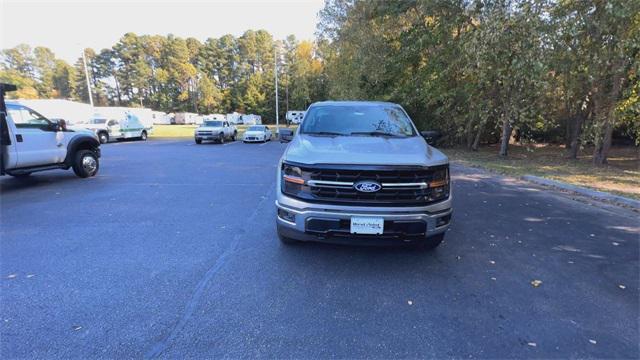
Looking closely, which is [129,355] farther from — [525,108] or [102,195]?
[525,108]

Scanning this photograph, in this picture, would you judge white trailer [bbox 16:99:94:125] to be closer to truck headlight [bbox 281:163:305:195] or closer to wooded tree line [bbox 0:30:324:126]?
truck headlight [bbox 281:163:305:195]

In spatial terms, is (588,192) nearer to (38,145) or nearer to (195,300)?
(195,300)

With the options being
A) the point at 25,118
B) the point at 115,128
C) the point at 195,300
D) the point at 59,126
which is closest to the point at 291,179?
the point at 195,300

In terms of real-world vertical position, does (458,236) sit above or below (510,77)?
below

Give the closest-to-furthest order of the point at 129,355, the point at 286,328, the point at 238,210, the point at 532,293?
the point at 129,355
the point at 286,328
the point at 532,293
the point at 238,210

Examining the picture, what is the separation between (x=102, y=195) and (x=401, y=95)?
47.6ft

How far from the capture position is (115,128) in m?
22.6

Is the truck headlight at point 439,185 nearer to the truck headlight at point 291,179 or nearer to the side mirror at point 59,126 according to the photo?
the truck headlight at point 291,179

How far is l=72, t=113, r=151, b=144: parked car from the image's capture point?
69.8 feet

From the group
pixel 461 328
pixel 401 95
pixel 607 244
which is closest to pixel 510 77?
pixel 401 95

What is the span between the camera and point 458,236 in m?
4.48

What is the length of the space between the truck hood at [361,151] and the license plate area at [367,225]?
541 mm

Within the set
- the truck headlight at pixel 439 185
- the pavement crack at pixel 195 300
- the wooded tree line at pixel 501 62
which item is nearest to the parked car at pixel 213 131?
the wooded tree line at pixel 501 62

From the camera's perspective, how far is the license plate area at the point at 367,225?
310 centimetres
